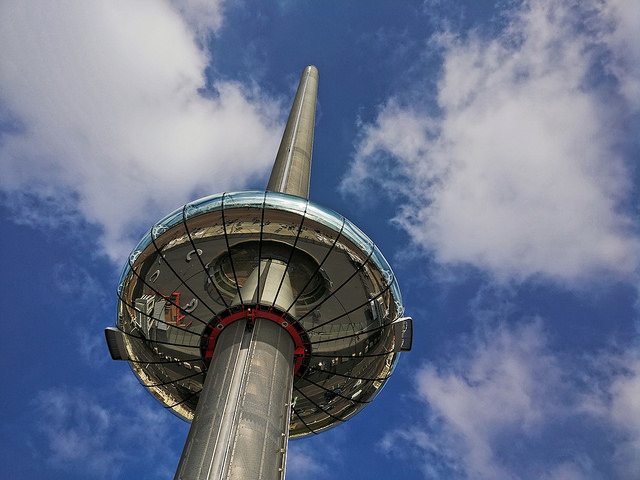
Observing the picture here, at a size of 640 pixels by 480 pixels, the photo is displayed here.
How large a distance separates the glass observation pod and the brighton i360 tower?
1.2 inches

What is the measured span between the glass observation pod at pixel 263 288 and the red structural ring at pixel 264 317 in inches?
1.1

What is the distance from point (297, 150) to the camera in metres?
27.1

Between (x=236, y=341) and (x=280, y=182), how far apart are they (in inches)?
479

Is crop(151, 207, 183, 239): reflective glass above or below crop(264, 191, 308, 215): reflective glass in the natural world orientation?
below

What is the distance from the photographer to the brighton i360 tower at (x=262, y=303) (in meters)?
13.2

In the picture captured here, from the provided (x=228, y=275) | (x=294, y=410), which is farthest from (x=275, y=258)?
(x=294, y=410)

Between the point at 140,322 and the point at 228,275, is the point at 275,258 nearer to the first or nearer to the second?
the point at 228,275

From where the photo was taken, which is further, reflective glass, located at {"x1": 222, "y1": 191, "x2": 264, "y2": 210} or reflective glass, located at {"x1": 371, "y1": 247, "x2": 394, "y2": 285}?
reflective glass, located at {"x1": 371, "y1": 247, "x2": 394, "y2": 285}

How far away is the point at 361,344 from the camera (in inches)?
587

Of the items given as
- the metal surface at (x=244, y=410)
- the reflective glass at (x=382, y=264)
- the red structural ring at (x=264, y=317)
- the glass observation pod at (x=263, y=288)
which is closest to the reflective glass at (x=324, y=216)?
the glass observation pod at (x=263, y=288)

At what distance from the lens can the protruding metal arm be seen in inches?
945

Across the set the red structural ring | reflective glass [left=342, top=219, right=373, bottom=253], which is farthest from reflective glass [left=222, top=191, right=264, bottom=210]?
the red structural ring

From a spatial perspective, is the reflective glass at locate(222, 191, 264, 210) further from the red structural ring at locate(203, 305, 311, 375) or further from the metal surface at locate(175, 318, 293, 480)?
the metal surface at locate(175, 318, 293, 480)

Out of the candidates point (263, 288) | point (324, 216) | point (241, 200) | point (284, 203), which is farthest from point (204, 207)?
point (324, 216)
